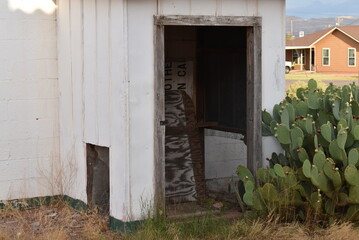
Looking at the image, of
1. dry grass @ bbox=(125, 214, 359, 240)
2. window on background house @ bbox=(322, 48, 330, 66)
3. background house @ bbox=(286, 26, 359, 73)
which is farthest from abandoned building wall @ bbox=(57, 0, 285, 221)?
window on background house @ bbox=(322, 48, 330, 66)

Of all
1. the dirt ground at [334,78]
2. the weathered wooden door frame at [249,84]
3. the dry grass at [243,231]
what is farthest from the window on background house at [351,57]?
the dry grass at [243,231]

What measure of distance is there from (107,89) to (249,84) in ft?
5.58

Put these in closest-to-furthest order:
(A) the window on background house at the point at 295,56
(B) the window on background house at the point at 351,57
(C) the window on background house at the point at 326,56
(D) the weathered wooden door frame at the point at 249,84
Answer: (D) the weathered wooden door frame at the point at 249,84 < (B) the window on background house at the point at 351,57 < (C) the window on background house at the point at 326,56 < (A) the window on background house at the point at 295,56

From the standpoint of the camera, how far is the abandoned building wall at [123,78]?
693 cm

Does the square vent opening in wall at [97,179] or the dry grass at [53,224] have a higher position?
the square vent opening in wall at [97,179]

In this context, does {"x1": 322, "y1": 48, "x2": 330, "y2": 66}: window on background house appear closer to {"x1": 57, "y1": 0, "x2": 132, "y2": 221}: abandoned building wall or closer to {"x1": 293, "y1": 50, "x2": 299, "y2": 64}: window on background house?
{"x1": 293, "y1": 50, "x2": 299, "y2": 64}: window on background house

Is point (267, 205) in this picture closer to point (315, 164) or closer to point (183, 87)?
point (315, 164)

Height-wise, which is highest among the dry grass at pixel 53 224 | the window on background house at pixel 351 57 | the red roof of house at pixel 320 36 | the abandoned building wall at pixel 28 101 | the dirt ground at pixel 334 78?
the red roof of house at pixel 320 36

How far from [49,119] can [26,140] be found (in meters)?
0.39

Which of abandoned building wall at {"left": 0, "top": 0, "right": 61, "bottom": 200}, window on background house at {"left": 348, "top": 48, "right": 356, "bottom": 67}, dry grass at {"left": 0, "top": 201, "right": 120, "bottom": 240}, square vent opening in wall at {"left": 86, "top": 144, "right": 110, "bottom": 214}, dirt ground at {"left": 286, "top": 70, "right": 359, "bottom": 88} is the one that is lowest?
dry grass at {"left": 0, "top": 201, "right": 120, "bottom": 240}

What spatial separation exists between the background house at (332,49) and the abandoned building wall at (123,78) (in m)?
44.7

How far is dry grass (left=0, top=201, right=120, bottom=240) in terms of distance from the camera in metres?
6.98

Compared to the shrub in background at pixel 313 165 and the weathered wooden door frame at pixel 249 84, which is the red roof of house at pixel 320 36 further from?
the shrub in background at pixel 313 165

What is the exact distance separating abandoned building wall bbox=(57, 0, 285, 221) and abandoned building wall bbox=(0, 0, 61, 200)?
0.33m
